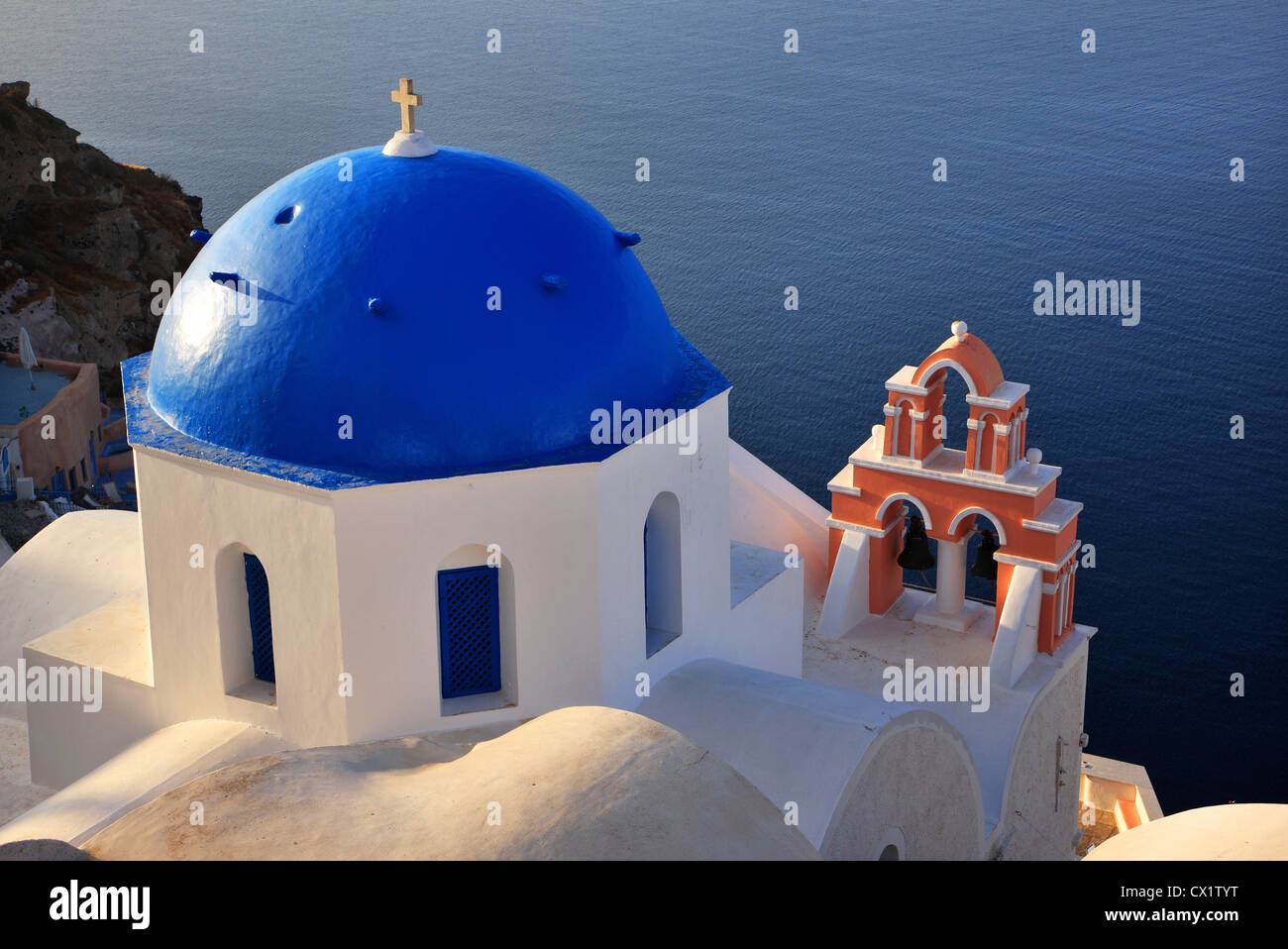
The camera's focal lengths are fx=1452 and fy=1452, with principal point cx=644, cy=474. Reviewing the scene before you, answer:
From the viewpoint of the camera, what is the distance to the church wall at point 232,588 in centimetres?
944

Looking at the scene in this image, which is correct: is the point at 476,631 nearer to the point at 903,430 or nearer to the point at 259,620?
the point at 259,620

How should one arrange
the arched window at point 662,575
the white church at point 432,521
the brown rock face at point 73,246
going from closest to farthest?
the white church at point 432,521, the arched window at point 662,575, the brown rock face at point 73,246

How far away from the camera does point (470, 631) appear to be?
998 centimetres

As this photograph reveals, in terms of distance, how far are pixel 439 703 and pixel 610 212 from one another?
121 feet

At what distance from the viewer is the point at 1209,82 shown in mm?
52406

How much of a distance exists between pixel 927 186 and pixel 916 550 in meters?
30.1

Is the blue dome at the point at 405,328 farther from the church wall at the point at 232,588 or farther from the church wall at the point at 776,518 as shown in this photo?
the church wall at the point at 776,518

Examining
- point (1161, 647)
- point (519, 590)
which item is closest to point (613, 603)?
point (519, 590)

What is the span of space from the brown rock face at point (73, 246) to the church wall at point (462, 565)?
2547 cm

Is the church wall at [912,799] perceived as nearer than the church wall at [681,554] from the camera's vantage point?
Yes

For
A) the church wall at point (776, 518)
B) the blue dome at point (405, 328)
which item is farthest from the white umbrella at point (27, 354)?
the blue dome at point (405, 328)

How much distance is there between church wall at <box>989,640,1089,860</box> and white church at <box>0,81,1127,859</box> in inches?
202

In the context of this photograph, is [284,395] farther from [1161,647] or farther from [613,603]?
[1161,647]

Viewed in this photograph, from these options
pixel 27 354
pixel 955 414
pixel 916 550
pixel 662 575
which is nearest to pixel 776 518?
pixel 916 550
